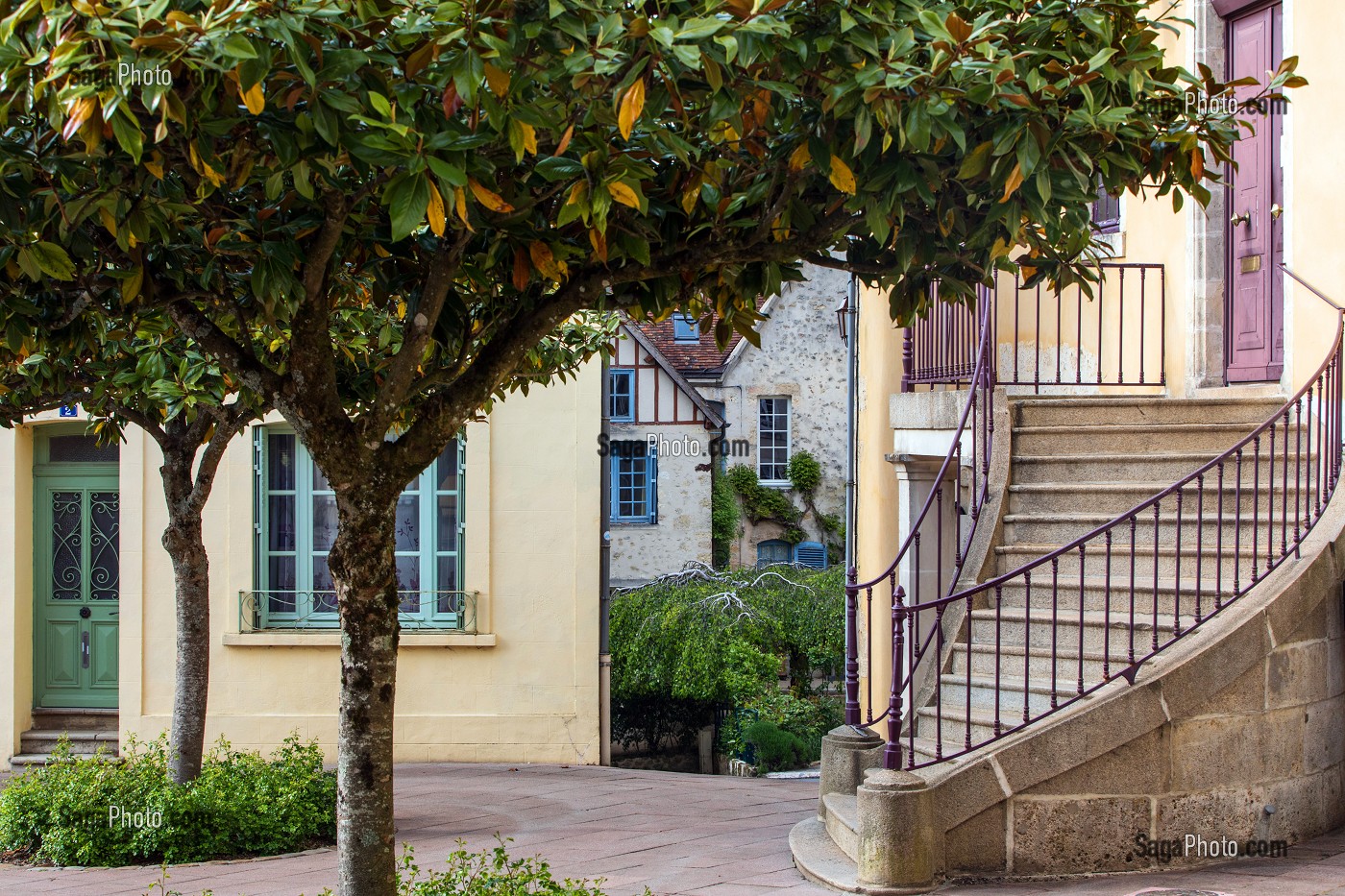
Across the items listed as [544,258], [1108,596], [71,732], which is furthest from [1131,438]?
[71,732]

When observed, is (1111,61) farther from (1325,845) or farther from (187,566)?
(187,566)

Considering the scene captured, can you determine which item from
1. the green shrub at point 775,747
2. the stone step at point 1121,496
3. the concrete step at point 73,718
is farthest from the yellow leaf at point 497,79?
the green shrub at point 775,747

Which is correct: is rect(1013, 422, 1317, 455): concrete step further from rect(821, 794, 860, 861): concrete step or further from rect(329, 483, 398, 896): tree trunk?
rect(329, 483, 398, 896): tree trunk

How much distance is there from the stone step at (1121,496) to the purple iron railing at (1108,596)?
0.02 metres

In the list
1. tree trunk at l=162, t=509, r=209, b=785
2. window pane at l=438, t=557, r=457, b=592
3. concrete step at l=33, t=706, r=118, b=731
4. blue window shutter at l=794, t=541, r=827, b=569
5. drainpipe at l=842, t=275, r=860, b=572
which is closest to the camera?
tree trunk at l=162, t=509, r=209, b=785

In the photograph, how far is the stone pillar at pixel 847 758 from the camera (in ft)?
23.6

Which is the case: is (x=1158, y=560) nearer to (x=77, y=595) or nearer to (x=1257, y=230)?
(x=1257, y=230)

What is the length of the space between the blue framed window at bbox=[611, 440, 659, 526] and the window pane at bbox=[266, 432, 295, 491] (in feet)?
47.8

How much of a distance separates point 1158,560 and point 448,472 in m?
6.72

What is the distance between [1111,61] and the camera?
4387 millimetres

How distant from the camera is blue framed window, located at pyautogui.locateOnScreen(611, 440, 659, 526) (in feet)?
86.4

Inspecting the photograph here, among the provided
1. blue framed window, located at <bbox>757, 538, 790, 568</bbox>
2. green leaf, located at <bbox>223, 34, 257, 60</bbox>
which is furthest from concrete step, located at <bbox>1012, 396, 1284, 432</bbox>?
blue framed window, located at <bbox>757, 538, 790, 568</bbox>

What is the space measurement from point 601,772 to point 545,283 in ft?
21.7

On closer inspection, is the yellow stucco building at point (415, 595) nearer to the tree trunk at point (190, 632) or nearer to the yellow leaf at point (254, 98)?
the tree trunk at point (190, 632)
